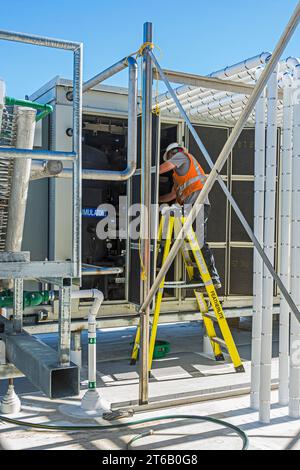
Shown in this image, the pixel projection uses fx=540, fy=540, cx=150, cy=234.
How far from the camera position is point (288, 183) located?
4.78m

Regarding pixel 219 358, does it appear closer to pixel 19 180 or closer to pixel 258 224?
pixel 258 224

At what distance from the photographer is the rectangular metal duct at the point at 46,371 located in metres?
2.88

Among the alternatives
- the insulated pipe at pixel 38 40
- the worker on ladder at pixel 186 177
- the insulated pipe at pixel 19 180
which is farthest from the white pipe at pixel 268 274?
the insulated pipe at pixel 19 180

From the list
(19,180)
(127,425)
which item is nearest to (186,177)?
(127,425)

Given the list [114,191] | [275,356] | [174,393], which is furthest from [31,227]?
[275,356]

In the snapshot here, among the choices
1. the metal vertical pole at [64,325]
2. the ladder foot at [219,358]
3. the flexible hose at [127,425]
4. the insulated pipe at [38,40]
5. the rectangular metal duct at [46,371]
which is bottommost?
the flexible hose at [127,425]

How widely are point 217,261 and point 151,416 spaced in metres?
3.14

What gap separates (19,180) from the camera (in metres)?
3.26

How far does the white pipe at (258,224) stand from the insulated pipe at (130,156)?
1.25 m

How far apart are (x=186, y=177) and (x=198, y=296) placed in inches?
56.8

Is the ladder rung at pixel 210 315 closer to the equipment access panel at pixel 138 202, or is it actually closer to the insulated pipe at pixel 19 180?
the equipment access panel at pixel 138 202

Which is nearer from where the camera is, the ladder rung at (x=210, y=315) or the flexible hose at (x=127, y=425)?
the flexible hose at (x=127, y=425)

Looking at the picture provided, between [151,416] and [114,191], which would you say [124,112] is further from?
[151,416]

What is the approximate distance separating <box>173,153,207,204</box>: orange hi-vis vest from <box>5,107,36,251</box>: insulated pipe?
11.0 feet
